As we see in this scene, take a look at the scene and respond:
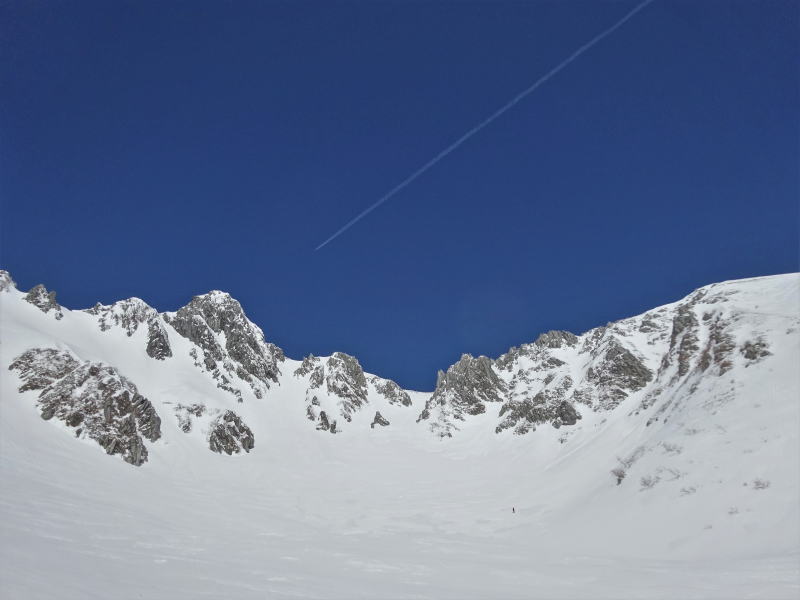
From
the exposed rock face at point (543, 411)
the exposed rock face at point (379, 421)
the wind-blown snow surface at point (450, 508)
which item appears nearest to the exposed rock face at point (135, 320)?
the wind-blown snow surface at point (450, 508)

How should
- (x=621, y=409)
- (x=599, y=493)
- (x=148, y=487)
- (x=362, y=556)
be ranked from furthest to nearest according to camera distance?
1. (x=621, y=409)
2. (x=148, y=487)
3. (x=599, y=493)
4. (x=362, y=556)

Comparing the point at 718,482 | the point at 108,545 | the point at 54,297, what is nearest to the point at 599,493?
the point at 718,482

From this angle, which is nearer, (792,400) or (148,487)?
(792,400)

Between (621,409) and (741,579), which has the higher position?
(621,409)

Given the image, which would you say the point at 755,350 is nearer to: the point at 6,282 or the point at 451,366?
the point at 451,366

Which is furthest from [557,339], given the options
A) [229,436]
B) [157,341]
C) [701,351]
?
[157,341]

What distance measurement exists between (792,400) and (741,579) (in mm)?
22188

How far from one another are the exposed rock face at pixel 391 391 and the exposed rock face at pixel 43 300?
88948mm

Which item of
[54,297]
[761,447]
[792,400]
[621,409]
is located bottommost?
[761,447]

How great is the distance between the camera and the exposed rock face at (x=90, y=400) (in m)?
53.9

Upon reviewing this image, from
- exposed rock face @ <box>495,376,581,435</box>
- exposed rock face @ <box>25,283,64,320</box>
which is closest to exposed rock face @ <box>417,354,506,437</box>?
exposed rock face @ <box>495,376,581,435</box>

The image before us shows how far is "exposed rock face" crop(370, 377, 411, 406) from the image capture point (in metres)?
→ 145

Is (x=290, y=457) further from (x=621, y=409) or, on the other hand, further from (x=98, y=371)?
(x=621, y=409)

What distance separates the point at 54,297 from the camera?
88.7 metres
